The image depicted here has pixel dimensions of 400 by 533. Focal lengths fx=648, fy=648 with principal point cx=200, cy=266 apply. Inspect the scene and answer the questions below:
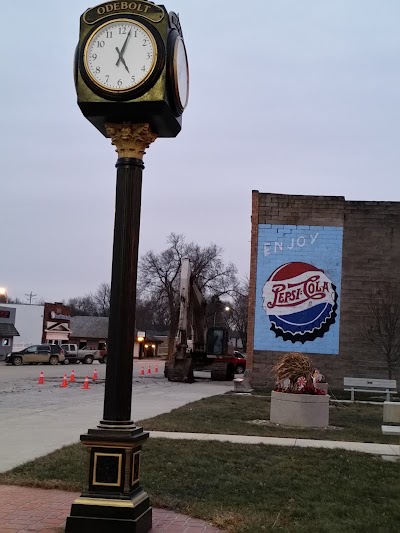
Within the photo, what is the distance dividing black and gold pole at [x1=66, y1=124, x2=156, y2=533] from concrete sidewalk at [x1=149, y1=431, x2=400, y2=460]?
5935 millimetres

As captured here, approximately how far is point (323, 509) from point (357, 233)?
2108cm

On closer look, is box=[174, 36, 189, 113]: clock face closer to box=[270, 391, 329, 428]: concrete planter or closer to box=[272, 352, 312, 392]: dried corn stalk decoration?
box=[270, 391, 329, 428]: concrete planter

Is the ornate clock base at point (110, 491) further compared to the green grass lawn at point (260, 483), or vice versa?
the green grass lawn at point (260, 483)

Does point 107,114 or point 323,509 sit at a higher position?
point 107,114

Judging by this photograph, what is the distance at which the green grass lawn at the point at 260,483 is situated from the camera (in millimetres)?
6223

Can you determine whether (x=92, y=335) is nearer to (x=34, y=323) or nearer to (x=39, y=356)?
(x=34, y=323)

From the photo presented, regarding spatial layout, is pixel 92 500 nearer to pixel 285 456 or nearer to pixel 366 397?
pixel 285 456

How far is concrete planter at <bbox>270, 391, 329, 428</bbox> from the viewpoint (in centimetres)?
1423

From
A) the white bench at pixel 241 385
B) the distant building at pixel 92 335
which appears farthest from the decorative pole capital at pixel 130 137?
the distant building at pixel 92 335

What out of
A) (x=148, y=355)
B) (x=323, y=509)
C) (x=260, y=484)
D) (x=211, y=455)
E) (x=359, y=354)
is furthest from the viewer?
(x=148, y=355)

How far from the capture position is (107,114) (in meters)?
5.96

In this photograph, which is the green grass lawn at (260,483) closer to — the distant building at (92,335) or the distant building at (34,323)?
the distant building at (34,323)

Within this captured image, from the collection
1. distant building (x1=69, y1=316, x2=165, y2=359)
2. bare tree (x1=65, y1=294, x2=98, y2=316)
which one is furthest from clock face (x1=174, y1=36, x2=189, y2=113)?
bare tree (x1=65, y1=294, x2=98, y2=316)

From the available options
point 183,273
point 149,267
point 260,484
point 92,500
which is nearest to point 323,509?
point 260,484
